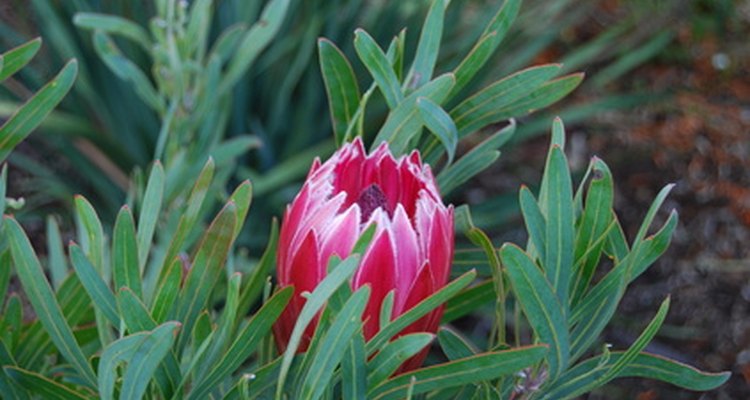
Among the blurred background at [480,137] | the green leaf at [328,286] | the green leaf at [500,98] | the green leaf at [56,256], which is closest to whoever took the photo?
the green leaf at [328,286]

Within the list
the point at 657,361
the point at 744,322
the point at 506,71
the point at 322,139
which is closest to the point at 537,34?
the point at 506,71

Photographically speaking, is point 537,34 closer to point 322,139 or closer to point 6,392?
point 322,139

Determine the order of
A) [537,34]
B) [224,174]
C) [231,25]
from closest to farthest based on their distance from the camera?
[224,174], [231,25], [537,34]

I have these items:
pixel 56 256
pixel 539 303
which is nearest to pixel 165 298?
pixel 539 303

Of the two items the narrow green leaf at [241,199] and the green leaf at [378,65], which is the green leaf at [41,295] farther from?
the green leaf at [378,65]

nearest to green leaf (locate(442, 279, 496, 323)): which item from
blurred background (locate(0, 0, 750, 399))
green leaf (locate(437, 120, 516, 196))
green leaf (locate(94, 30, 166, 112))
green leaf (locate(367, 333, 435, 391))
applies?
green leaf (locate(437, 120, 516, 196))

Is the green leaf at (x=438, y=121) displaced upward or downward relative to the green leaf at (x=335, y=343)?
upward

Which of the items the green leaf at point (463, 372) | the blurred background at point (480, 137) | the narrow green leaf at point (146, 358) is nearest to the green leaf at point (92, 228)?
the narrow green leaf at point (146, 358)
